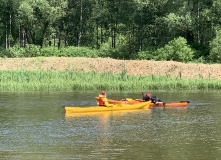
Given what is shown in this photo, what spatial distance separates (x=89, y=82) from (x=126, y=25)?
38.1 metres

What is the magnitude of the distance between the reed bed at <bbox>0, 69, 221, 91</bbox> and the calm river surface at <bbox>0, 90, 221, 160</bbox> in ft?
27.4

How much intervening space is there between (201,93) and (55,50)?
3278 cm

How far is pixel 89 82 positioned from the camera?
42.2m

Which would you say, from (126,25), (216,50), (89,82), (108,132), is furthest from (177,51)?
(108,132)

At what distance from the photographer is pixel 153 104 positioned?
29906 millimetres

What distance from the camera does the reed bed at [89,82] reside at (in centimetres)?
4006

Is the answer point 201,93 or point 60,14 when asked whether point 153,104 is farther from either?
point 60,14

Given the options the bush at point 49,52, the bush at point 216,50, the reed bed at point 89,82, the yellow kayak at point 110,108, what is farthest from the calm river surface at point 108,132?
the bush at point 49,52

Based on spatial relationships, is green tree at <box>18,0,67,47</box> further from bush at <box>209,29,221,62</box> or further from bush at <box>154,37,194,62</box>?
bush at <box>209,29,221,62</box>

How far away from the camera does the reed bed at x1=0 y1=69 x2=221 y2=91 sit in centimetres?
4006

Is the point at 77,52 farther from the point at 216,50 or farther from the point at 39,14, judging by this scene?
the point at 216,50

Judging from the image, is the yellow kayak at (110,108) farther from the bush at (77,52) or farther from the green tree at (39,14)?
the green tree at (39,14)

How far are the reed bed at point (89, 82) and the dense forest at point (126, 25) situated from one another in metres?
15.0

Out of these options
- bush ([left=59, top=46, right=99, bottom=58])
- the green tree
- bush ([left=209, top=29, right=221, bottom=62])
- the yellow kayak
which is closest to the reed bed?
bush ([left=209, top=29, right=221, bottom=62])
